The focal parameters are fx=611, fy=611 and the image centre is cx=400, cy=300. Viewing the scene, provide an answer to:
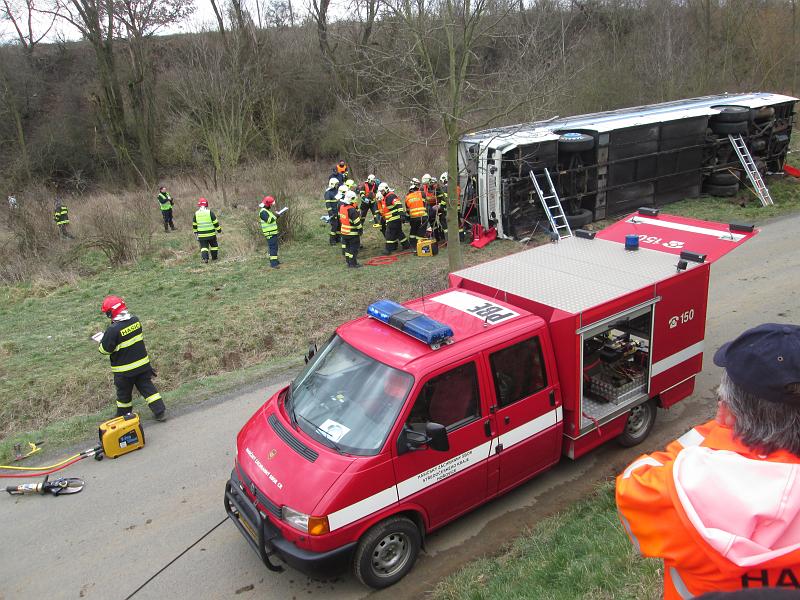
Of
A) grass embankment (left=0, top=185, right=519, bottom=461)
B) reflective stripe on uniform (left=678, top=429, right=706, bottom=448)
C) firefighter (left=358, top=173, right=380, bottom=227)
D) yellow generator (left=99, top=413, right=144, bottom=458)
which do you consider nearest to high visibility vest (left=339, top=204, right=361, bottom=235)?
grass embankment (left=0, top=185, right=519, bottom=461)

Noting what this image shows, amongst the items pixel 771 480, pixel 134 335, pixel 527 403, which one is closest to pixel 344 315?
pixel 134 335

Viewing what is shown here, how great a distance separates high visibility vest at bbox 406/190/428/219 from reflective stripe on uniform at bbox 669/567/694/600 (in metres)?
12.5

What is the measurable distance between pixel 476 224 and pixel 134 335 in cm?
897

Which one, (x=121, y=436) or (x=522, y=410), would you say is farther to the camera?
(x=121, y=436)

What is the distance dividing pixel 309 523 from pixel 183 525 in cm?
192

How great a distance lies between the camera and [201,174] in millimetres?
28453

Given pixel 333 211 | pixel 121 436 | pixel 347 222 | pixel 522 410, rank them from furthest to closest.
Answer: pixel 333 211 < pixel 347 222 < pixel 121 436 < pixel 522 410

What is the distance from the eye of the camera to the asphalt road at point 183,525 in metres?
4.88

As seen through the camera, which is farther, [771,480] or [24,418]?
[24,418]

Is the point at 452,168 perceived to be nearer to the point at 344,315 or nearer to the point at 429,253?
the point at 344,315

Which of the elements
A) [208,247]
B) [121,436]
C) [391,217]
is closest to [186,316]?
[121,436]

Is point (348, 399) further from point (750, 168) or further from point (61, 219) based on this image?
point (61, 219)

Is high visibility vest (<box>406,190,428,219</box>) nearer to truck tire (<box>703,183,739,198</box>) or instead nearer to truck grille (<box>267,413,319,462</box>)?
truck tire (<box>703,183,739,198</box>)

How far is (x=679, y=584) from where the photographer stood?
6.15ft
